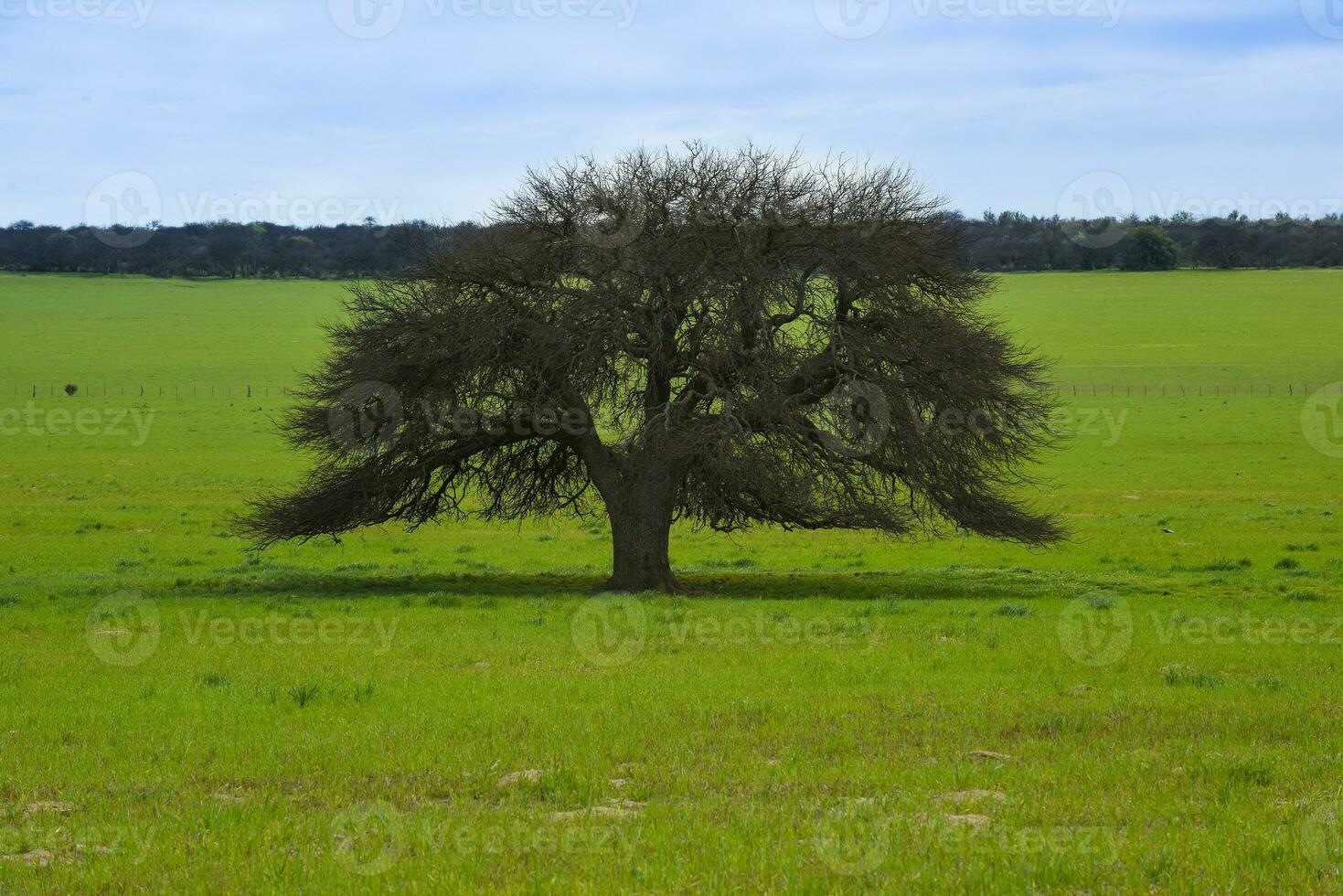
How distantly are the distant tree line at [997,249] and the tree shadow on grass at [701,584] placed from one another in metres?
125

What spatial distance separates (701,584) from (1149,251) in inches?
5578

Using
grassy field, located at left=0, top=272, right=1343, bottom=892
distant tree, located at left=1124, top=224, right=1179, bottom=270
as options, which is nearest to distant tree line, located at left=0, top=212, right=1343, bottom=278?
distant tree, located at left=1124, top=224, right=1179, bottom=270

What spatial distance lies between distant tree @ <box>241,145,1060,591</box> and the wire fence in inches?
2299

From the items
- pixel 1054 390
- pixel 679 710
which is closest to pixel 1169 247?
pixel 1054 390

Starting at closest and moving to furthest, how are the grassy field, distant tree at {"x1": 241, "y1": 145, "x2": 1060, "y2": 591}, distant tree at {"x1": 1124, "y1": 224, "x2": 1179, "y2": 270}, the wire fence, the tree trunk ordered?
the grassy field < distant tree at {"x1": 241, "y1": 145, "x2": 1060, "y2": 591} < the tree trunk < the wire fence < distant tree at {"x1": 1124, "y1": 224, "x2": 1179, "y2": 270}

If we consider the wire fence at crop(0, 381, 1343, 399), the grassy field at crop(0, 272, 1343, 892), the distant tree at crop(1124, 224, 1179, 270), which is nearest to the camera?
the grassy field at crop(0, 272, 1343, 892)

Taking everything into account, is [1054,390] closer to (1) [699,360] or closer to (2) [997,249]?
(1) [699,360]

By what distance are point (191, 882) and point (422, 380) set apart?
1655 cm

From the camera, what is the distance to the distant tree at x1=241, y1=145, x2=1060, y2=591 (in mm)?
23000

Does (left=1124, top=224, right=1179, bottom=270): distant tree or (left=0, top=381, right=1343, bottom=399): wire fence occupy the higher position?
(left=1124, top=224, right=1179, bottom=270): distant tree

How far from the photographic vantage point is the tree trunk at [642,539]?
81.5 feet

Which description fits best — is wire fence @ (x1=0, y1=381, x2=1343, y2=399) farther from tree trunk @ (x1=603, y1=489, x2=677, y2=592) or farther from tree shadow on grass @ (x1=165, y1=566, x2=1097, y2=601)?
tree trunk @ (x1=603, y1=489, x2=677, y2=592)

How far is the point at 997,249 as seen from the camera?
487ft

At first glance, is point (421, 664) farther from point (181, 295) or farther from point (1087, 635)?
point (181, 295)
